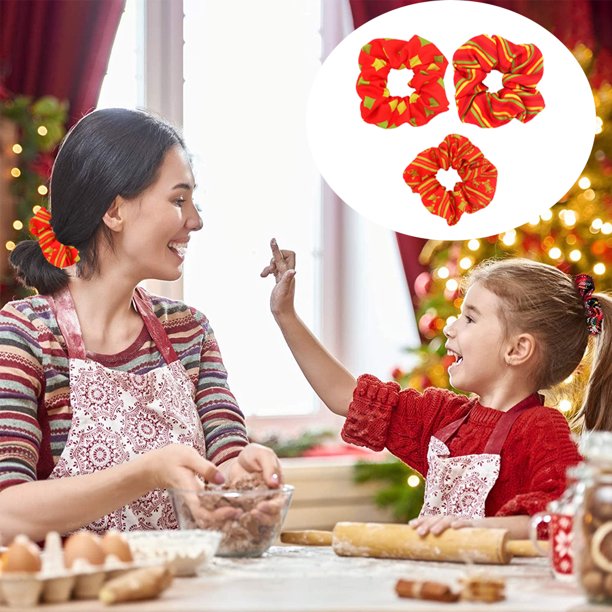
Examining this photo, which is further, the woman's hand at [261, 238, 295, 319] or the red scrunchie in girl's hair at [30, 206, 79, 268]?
the woman's hand at [261, 238, 295, 319]

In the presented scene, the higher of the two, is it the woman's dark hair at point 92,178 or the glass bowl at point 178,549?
the woman's dark hair at point 92,178

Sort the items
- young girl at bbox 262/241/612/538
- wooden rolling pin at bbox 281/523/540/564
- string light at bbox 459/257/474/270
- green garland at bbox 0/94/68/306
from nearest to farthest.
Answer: wooden rolling pin at bbox 281/523/540/564 → young girl at bbox 262/241/612/538 → green garland at bbox 0/94/68/306 → string light at bbox 459/257/474/270

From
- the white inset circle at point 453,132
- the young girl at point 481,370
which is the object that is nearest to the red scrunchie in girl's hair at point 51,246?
the young girl at point 481,370

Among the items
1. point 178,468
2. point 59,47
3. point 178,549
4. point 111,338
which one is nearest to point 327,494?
point 59,47

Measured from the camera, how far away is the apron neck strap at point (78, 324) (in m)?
1.97

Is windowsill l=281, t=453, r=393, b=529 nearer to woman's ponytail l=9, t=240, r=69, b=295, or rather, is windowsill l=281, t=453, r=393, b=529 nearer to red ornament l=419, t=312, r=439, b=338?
red ornament l=419, t=312, r=439, b=338

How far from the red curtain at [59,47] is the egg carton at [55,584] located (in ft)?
8.94

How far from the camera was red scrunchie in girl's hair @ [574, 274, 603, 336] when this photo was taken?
2205 millimetres

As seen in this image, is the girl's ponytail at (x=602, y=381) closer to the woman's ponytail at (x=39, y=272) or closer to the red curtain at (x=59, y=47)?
the woman's ponytail at (x=39, y=272)

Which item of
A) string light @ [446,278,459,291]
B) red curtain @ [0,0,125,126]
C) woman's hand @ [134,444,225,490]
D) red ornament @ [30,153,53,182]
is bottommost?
woman's hand @ [134,444,225,490]

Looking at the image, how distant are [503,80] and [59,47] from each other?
84.2 inches

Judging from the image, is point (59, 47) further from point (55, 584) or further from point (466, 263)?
point (55, 584)

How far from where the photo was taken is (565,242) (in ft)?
12.5

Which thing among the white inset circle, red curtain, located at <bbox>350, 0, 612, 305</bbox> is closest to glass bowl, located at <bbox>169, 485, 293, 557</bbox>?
the white inset circle
